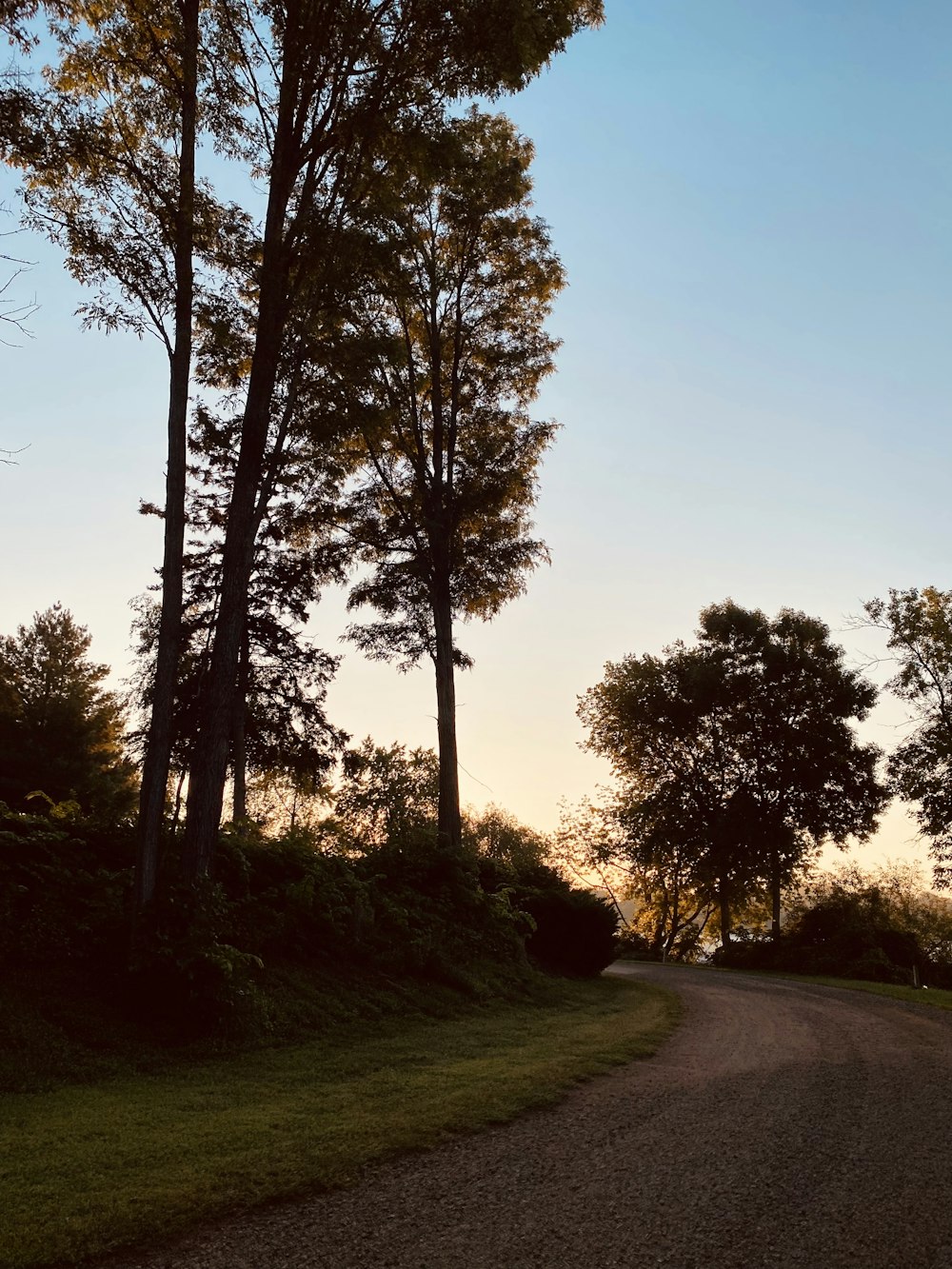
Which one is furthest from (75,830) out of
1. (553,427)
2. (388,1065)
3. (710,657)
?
(710,657)

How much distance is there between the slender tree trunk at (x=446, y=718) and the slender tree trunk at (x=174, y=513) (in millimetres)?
9102

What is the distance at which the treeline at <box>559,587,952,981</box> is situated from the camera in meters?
31.2

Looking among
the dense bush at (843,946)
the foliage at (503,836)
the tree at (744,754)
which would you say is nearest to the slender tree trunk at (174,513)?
the dense bush at (843,946)

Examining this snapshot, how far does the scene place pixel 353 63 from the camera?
468 inches

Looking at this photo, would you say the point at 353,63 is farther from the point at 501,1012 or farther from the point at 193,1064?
the point at 501,1012

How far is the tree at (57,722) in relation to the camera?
1387 inches

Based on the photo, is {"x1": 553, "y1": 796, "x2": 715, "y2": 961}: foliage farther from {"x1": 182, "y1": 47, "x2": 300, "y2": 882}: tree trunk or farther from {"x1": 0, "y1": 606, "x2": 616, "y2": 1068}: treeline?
{"x1": 182, "y1": 47, "x2": 300, "y2": 882}: tree trunk

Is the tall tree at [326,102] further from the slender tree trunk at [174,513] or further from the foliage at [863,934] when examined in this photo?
the foliage at [863,934]

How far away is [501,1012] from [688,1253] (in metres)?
9.27

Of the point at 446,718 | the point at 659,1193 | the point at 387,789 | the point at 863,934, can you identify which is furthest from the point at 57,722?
the point at 659,1193

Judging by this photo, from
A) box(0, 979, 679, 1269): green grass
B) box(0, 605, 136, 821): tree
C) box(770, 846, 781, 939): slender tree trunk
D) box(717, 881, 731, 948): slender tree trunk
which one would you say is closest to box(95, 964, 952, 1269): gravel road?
box(0, 979, 679, 1269): green grass

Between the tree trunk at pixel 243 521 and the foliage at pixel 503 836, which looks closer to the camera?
the tree trunk at pixel 243 521

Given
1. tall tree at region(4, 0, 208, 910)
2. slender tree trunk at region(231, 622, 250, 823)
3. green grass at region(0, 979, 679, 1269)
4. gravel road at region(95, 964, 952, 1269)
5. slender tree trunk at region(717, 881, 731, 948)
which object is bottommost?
gravel road at region(95, 964, 952, 1269)

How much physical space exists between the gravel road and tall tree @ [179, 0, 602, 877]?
6619 millimetres
